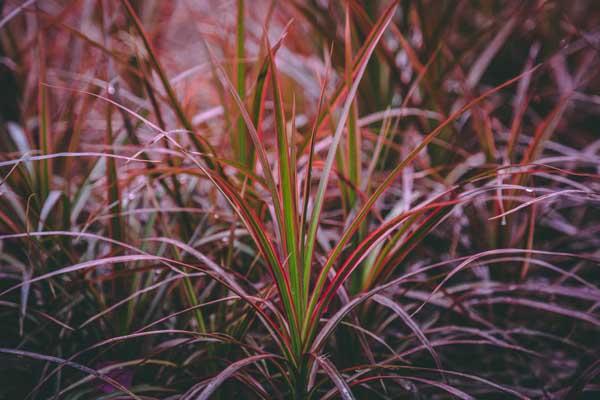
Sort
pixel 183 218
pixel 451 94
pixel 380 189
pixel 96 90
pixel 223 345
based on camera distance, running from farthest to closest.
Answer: pixel 451 94, pixel 96 90, pixel 183 218, pixel 223 345, pixel 380 189

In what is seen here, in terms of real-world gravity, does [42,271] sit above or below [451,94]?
below

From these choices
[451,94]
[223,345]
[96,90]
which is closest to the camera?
[223,345]

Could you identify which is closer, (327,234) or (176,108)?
(176,108)

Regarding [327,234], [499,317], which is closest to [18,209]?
[327,234]

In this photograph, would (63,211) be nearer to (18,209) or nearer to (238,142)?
(18,209)

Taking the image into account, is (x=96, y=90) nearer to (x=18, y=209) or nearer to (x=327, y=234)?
(x=18, y=209)

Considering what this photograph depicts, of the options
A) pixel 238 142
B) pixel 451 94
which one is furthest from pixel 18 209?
pixel 451 94

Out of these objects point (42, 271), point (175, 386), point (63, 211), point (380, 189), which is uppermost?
point (380, 189)
